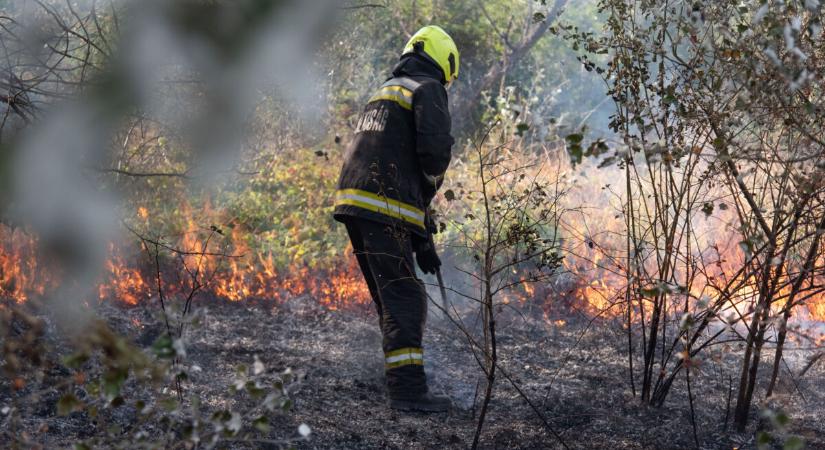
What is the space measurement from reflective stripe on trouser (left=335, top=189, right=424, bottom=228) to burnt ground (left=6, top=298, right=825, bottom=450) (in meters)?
0.97

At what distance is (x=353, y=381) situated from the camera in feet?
16.1

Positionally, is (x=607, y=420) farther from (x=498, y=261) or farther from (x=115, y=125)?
(x=115, y=125)

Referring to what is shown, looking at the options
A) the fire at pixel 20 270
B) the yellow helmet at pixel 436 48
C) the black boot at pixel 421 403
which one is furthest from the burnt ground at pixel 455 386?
the yellow helmet at pixel 436 48

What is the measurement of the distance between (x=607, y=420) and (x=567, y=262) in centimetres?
351

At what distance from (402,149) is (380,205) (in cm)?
32

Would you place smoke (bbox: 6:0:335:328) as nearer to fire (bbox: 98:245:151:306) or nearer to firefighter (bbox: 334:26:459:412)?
fire (bbox: 98:245:151:306)

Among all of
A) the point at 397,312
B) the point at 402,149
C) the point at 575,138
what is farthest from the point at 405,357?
the point at 575,138

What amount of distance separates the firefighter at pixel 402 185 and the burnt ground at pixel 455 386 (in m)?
0.22

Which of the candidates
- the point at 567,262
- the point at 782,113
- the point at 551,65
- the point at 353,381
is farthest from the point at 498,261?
the point at 551,65

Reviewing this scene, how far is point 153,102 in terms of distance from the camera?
773cm

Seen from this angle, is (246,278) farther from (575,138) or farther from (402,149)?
(575,138)

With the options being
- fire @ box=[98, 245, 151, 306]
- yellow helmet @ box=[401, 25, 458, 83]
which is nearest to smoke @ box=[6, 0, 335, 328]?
fire @ box=[98, 245, 151, 306]

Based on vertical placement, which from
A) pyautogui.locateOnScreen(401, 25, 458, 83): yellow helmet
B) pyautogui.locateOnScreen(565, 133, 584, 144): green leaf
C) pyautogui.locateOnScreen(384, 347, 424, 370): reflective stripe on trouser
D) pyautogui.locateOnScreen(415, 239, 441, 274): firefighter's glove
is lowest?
pyautogui.locateOnScreen(384, 347, 424, 370): reflective stripe on trouser

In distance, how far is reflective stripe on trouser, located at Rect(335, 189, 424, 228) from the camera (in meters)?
4.49
